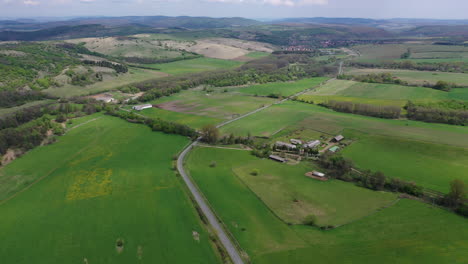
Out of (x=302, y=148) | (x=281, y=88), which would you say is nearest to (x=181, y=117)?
(x=302, y=148)

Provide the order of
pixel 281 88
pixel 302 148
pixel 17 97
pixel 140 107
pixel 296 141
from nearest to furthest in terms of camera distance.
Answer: pixel 302 148
pixel 296 141
pixel 140 107
pixel 17 97
pixel 281 88

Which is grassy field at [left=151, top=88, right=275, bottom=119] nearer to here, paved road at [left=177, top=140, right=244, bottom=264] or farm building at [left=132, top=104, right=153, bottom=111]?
farm building at [left=132, top=104, right=153, bottom=111]

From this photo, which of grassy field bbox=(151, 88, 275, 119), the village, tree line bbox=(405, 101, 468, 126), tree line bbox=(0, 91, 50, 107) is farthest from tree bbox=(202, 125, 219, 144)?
tree line bbox=(0, 91, 50, 107)

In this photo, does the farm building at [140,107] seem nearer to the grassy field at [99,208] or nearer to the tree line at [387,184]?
the grassy field at [99,208]

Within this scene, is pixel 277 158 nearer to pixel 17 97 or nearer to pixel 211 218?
pixel 211 218

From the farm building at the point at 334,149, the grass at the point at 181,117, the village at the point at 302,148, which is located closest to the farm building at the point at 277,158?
the village at the point at 302,148

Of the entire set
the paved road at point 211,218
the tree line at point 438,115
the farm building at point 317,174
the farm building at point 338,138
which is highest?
the tree line at point 438,115

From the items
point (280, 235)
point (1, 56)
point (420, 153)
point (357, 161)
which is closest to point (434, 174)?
point (420, 153)
